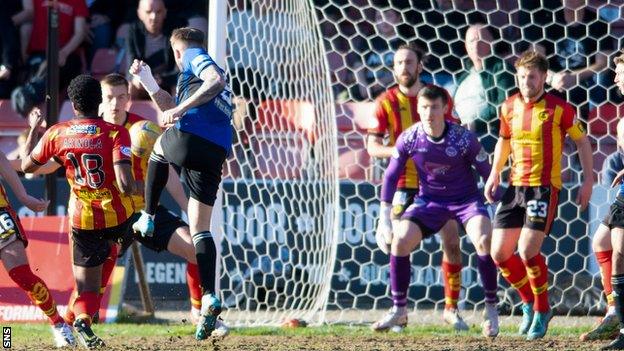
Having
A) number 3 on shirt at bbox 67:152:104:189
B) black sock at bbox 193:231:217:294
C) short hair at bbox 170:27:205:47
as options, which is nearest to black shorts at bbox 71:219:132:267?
number 3 on shirt at bbox 67:152:104:189

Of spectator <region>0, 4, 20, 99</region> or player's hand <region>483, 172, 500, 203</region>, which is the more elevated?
spectator <region>0, 4, 20, 99</region>

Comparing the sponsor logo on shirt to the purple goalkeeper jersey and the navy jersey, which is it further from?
the purple goalkeeper jersey

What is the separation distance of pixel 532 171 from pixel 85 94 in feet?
9.87

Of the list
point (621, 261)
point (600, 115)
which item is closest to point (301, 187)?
point (600, 115)

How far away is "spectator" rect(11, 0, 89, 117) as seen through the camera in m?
11.7

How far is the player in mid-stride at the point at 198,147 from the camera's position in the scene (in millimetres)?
7164

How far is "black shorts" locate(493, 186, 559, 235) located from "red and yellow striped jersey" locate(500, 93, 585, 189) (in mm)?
54

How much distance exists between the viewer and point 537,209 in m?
8.36

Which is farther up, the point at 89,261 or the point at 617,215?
the point at 617,215

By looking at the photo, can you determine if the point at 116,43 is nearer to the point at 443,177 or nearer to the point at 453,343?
the point at 443,177

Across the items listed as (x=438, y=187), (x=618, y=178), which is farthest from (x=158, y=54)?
(x=618, y=178)

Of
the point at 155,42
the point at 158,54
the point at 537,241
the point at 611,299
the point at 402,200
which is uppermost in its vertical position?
the point at 155,42

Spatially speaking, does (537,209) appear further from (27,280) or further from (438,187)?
(27,280)

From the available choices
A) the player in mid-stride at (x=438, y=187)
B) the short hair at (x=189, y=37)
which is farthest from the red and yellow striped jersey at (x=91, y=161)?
the player in mid-stride at (x=438, y=187)
